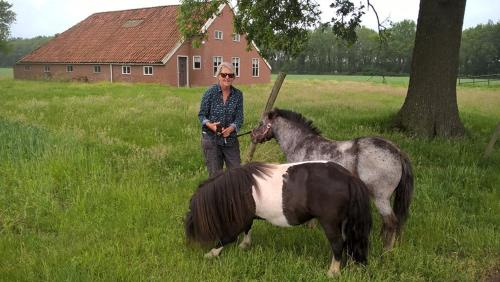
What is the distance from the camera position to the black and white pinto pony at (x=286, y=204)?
4320mm

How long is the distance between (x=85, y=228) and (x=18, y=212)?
44.3 inches

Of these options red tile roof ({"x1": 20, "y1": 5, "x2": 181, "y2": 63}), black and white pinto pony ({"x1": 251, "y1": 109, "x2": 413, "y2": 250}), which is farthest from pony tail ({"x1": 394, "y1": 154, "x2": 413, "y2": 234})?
red tile roof ({"x1": 20, "y1": 5, "x2": 181, "y2": 63})

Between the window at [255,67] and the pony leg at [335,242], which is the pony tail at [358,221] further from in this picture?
the window at [255,67]

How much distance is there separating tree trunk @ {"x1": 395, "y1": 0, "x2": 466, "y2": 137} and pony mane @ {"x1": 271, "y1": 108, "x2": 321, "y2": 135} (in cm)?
636

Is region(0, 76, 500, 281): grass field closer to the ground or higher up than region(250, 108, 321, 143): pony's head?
closer to the ground

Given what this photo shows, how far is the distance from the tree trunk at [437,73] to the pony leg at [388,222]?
21.9ft

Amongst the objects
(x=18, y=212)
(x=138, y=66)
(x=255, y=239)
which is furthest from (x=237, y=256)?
(x=138, y=66)

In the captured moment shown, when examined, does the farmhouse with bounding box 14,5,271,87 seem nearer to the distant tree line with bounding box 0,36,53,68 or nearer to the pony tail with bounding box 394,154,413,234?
the pony tail with bounding box 394,154,413,234

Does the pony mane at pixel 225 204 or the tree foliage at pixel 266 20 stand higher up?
the tree foliage at pixel 266 20

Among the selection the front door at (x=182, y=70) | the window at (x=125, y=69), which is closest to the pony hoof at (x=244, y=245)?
the front door at (x=182, y=70)

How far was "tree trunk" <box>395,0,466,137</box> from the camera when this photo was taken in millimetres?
11477

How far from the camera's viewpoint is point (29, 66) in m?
45.7

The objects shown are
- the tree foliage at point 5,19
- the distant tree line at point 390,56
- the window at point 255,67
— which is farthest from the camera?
the distant tree line at point 390,56

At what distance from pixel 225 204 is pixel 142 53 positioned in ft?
112
